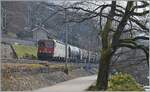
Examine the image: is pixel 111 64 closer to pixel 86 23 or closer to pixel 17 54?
pixel 86 23

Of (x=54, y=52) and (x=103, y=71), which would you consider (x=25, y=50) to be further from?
(x=103, y=71)

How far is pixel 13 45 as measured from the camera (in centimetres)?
1841

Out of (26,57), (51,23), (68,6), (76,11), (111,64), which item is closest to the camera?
(51,23)

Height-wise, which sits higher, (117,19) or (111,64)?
(117,19)

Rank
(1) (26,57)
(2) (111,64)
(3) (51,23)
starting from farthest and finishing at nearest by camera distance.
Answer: (1) (26,57), (2) (111,64), (3) (51,23)

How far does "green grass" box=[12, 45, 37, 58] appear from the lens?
18.2 meters

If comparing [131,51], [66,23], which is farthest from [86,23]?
[131,51]

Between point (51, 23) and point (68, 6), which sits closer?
point (51, 23)

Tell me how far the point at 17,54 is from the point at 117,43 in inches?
344

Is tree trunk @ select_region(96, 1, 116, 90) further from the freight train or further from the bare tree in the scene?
the freight train

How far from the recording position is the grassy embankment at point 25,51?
1820 centimetres

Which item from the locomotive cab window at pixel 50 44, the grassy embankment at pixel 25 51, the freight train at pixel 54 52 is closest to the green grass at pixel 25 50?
the grassy embankment at pixel 25 51

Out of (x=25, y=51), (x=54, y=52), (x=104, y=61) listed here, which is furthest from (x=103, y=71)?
(x=54, y=52)

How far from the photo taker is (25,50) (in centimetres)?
1877
